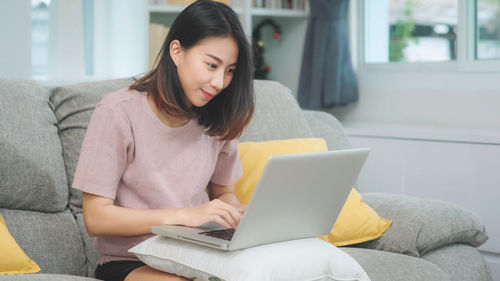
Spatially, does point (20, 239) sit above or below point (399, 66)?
below

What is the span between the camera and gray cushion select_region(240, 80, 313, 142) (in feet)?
7.03

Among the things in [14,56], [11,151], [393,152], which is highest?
[14,56]

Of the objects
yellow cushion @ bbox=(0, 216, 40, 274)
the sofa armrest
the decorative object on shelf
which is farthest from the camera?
the decorative object on shelf

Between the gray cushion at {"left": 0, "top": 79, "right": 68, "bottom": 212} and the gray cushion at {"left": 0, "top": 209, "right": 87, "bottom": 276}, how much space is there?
27mm

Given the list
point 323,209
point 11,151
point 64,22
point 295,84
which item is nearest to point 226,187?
point 323,209

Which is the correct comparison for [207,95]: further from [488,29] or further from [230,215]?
[488,29]

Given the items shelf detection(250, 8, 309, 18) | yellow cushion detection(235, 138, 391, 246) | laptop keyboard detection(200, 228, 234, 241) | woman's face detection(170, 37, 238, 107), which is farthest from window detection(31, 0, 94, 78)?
laptop keyboard detection(200, 228, 234, 241)

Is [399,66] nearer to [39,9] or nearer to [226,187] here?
[39,9]

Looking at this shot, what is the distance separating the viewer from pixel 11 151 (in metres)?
1.65

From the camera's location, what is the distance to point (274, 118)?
7.23 feet

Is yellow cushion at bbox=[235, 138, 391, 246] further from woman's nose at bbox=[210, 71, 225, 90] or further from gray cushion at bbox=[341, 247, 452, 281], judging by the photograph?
woman's nose at bbox=[210, 71, 225, 90]

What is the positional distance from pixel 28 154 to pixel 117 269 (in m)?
0.42

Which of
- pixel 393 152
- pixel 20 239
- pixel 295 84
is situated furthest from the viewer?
pixel 295 84

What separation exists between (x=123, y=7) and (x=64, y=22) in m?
→ 0.33
